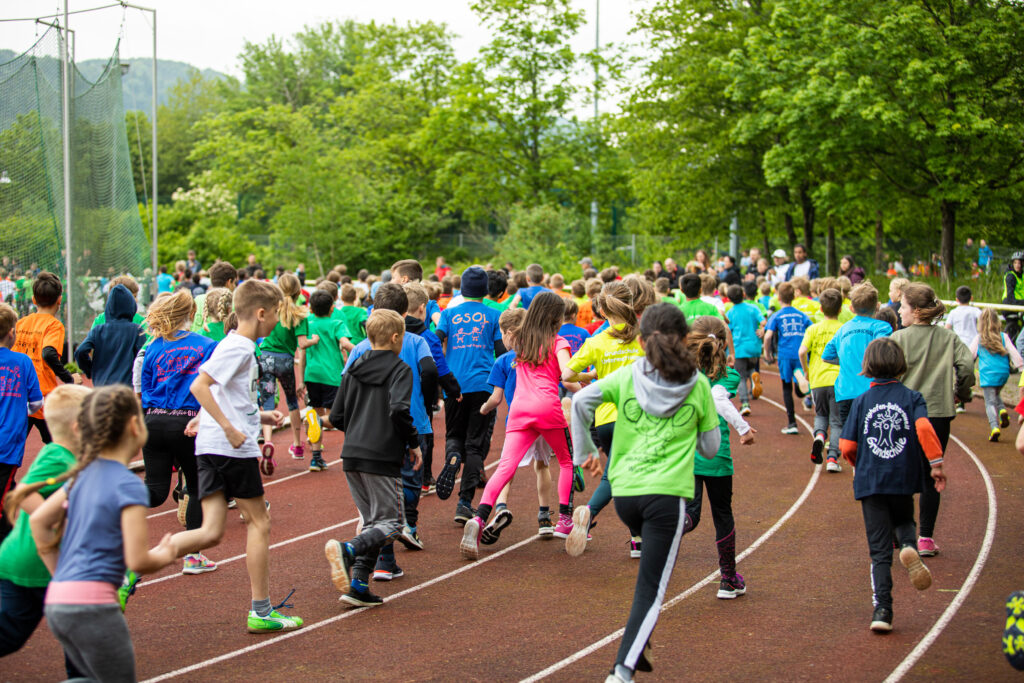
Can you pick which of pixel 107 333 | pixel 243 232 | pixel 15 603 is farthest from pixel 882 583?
pixel 243 232

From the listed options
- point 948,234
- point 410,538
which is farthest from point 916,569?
point 948,234

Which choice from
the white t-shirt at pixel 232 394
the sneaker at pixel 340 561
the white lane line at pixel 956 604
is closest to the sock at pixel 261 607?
the sneaker at pixel 340 561

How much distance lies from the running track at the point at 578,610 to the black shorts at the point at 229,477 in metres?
0.95

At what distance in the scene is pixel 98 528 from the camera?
3.78 meters

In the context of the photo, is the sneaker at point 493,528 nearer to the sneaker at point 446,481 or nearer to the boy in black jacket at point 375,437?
the sneaker at point 446,481

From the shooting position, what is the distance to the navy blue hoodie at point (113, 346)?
27.1 ft

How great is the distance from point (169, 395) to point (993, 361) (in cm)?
1003

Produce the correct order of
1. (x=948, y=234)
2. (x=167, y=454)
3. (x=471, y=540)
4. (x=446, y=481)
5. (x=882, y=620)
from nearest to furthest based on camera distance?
(x=882, y=620) < (x=167, y=454) < (x=471, y=540) < (x=446, y=481) < (x=948, y=234)

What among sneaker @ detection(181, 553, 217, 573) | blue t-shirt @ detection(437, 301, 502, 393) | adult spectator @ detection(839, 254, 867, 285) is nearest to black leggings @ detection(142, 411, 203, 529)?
sneaker @ detection(181, 553, 217, 573)

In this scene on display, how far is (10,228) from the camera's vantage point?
1444 centimetres

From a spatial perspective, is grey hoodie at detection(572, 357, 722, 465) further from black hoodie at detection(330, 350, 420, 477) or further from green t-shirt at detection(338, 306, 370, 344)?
green t-shirt at detection(338, 306, 370, 344)

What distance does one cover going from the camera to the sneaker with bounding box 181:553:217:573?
7.32 metres

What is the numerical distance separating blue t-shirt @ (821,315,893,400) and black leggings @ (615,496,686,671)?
403 centimetres

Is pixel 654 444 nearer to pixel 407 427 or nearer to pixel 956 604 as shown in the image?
pixel 407 427
